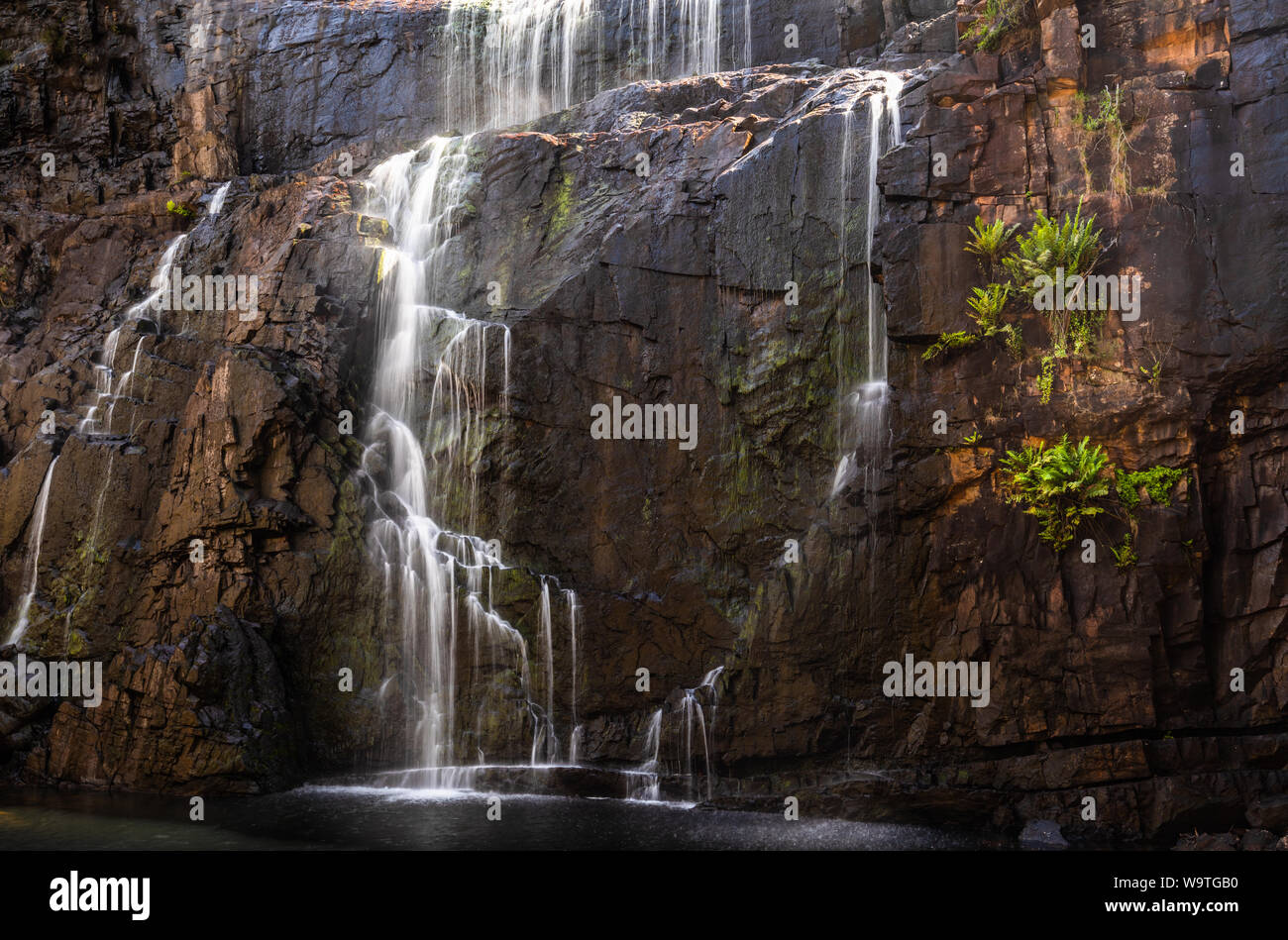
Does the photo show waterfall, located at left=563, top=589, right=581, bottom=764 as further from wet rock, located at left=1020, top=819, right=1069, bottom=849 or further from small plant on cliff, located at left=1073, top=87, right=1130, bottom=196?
small plant on cliff, located at left=1073, top=87, right=1130, bottom=196

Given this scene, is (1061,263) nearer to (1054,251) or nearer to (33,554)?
(1054,251)

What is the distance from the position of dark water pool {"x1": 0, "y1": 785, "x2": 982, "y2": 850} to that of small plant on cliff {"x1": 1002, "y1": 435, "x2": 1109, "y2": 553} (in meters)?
4.04

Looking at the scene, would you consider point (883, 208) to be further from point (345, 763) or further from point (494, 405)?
point (345, 763)

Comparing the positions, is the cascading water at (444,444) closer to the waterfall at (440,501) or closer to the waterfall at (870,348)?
the waterfall at (440,501)

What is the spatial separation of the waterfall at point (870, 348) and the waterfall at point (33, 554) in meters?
12.4

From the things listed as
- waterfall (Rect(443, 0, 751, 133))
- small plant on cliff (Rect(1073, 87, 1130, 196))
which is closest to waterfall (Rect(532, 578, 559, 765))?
small plant on cliff (Rect(1073, 87, 1130, 196))

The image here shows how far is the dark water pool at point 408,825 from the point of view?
1145 cm

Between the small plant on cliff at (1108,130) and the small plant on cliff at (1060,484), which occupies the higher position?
the small plant on cliff at (1108,130)

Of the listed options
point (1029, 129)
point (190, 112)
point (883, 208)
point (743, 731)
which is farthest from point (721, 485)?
point (190, 112)

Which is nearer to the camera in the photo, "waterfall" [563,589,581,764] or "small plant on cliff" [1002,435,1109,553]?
"small plant on cliff" [1002,435,1109,553]

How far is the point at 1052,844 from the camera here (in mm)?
11641

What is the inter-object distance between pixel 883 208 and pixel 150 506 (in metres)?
12.1

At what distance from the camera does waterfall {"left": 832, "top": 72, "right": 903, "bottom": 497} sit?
571 inches

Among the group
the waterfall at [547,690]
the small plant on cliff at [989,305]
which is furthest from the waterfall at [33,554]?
the small plant on cliff at [989,305]
